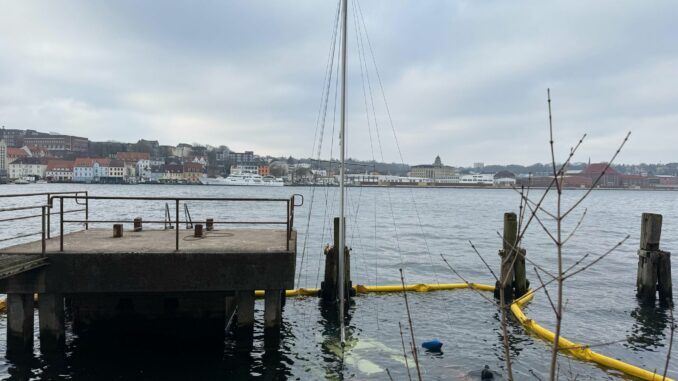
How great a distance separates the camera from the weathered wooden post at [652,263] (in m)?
17.2

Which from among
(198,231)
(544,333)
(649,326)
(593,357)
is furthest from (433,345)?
(649,326)

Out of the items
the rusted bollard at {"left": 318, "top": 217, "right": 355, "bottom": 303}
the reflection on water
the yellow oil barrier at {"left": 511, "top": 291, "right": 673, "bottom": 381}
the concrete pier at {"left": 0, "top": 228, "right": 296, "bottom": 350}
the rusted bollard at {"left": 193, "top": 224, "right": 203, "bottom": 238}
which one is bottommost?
the reflection on water

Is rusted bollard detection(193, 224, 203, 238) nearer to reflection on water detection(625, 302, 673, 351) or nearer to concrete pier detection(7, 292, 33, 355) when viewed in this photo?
concrete pier detection(7, 292, 33, 355)

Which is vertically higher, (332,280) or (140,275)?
(140,275)

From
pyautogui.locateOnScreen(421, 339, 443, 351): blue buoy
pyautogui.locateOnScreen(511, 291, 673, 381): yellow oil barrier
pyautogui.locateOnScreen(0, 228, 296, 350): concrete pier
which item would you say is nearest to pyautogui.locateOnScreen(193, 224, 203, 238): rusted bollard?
pyautogui.locateOnScreen(0, 228, 296, 350): concrete pier

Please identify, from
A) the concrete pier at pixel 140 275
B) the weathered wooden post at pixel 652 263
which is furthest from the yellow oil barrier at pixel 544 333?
the concrete pier at pixel 140 275

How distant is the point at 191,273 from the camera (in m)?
10.6

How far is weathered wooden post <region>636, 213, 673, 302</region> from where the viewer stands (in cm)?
1722

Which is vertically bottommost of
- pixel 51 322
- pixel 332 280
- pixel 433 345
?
pixel 433 345

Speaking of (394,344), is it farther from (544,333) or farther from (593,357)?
(593,357)

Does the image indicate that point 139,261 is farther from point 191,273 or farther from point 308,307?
point 308,307

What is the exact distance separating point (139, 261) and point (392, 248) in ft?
87.3

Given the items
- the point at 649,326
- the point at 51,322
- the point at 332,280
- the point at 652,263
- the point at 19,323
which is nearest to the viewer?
the point at 19,323

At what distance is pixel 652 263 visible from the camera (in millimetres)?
17891
